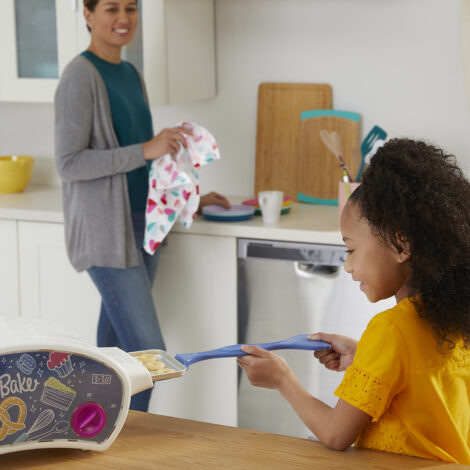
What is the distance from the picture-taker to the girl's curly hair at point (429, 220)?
3.42ft

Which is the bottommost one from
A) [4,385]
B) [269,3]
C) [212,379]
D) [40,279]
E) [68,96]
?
[212,379]

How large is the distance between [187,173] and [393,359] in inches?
52.1

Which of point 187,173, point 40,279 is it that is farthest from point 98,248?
point 40,279

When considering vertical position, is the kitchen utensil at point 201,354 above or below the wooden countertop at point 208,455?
above

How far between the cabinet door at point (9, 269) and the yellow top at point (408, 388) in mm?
1847

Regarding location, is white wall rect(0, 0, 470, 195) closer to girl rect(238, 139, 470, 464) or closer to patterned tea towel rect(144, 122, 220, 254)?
patterned tea towel rect(144, 122, 220, 254)

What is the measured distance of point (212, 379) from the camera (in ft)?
8.45

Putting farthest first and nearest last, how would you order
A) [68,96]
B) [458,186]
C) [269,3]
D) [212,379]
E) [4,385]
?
[269,3] < [212,379] < [68,96] < [458,186] < [4,385]

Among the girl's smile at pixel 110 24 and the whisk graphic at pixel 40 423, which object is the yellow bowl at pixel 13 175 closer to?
the girl's smile at pixel 110 24

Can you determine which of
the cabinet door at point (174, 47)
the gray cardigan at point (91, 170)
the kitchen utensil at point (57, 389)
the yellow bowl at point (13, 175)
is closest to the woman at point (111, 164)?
the gray cardigan at point (91, 170)

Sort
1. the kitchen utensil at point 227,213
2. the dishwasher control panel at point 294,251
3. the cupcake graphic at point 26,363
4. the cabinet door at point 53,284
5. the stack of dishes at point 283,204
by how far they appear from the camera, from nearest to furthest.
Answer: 1. the cupcake graphic at point 26,363
2. the dishwasher control panel at point 294,251
3. the kitchen utensil at point 227,213
4. the stack of dishes at point 283,204
5. the cabinet door at point 53,284

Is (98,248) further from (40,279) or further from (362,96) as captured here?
(362,96)

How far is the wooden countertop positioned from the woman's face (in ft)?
4.77

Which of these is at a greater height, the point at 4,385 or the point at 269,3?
the point at 269,3
